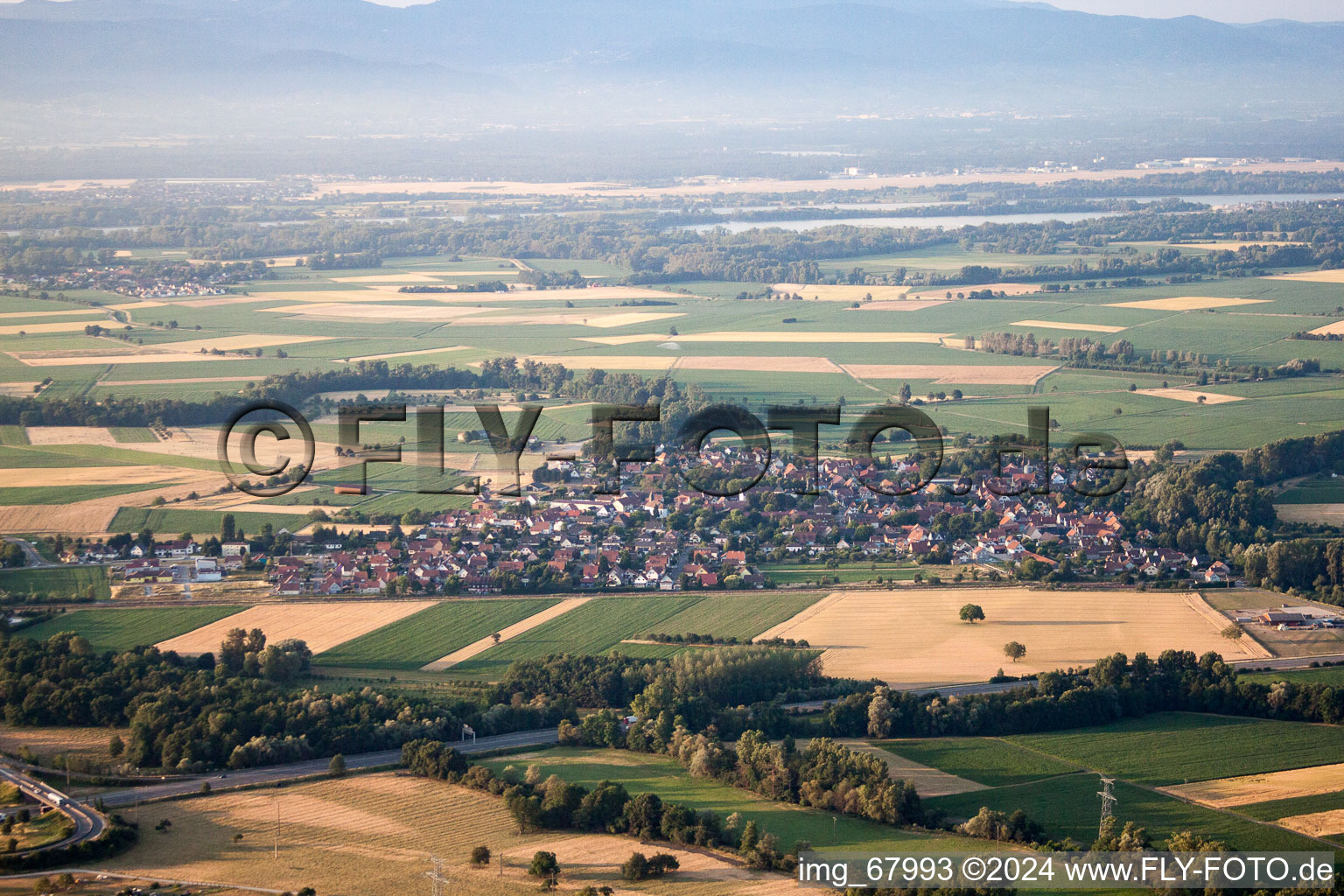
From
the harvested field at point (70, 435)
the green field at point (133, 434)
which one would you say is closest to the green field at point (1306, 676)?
the green field at point (133, 434)

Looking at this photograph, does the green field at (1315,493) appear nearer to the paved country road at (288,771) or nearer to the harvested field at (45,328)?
the paved country road at (288,771)

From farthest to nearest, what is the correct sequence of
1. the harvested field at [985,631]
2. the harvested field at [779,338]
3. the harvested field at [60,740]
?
the harvested field at [779,338] → the harvested field at [985,631] → the harvested field at [60,740]

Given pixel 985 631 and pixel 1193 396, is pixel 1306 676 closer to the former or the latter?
pixel 985 631

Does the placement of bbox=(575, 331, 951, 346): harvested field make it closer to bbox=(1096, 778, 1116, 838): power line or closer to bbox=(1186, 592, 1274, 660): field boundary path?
bbox=(1186, 592, 1274, 660): field boundary path

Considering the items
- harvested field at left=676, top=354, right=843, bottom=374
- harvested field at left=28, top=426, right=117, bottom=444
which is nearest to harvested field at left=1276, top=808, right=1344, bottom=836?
harvested field at left=676, top=354, right=843, bottom=374

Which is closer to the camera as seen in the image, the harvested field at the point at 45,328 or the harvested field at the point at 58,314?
the harvested field at the point at 45,328

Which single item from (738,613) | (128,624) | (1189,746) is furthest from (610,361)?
(1189,746)
